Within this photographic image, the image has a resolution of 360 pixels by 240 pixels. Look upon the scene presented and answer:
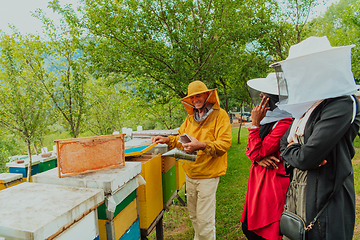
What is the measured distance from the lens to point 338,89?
3.70 feet

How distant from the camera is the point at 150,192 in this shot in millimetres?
2139

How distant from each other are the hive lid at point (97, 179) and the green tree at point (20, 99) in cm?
338

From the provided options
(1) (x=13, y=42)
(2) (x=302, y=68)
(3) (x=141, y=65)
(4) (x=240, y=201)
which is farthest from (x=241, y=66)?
(1) (x=13, y=42)

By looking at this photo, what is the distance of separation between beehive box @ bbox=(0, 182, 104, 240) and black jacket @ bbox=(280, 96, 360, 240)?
1.34 meters

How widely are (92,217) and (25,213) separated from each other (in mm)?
359

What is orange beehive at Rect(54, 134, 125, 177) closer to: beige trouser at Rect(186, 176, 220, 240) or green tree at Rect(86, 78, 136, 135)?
beige trouser at Rect(186, 176, 220, 240)

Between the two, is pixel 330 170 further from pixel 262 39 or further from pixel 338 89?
pixel 262 39

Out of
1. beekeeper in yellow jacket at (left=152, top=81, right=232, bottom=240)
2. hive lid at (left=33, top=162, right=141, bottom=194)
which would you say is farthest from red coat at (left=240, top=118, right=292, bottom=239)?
hive lid at (left=33, top=162, right=141, bottom=194)

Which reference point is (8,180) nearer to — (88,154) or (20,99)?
(88,154)

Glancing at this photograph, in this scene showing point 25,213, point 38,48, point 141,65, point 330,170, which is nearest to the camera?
point 25,213

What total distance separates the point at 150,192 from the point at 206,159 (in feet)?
2.35

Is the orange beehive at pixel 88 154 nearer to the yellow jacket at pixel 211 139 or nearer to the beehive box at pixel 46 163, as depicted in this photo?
the yellow jacket at pixel 211 139

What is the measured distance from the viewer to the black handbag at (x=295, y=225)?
47.4 inches

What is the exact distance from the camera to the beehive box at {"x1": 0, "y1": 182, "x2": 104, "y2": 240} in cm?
91
